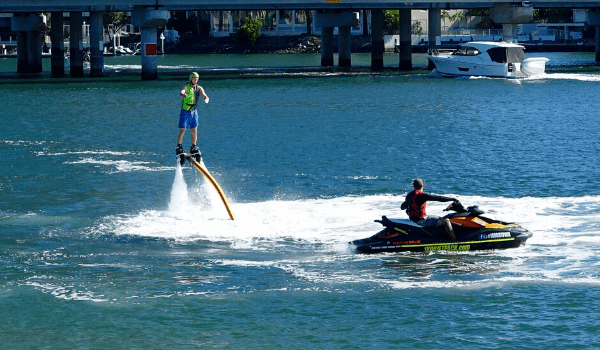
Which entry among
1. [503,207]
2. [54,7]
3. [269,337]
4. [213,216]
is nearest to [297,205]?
[213,216]

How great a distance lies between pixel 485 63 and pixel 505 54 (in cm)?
249

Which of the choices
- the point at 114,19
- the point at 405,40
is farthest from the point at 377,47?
the point at 114,19

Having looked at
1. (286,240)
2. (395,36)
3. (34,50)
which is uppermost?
(395,36)

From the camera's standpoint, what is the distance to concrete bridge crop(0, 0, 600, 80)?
89.1 m

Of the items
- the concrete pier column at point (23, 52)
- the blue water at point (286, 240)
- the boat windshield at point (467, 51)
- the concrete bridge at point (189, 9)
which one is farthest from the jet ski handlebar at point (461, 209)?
the concrete pier column at point (23, 52)

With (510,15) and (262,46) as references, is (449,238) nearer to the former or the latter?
(510,15)

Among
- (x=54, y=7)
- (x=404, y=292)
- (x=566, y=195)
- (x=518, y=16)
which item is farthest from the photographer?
(x=518, y=16)

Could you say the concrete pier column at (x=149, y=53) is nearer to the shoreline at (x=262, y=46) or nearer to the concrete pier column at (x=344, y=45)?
the concrete pier column at (x=344, y=45)

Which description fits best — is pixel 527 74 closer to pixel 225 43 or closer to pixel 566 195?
pixel 566 195

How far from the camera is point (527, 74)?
93125mm

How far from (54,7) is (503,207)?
67659 millimetres

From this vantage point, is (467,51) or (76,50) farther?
(76,50)

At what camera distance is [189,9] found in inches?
3558

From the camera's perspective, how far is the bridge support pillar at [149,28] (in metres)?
88.2
